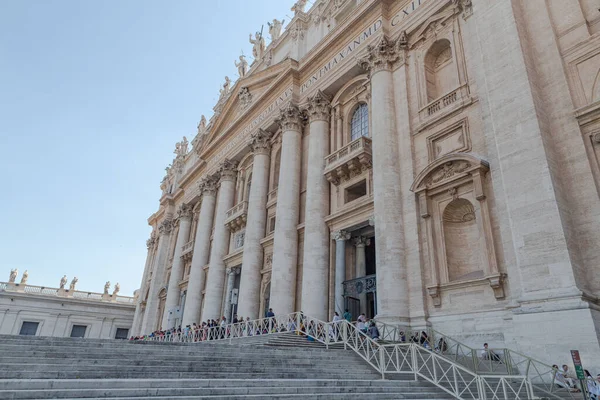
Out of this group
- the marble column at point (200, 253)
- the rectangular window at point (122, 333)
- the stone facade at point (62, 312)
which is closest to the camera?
the marble column at point (200, 253)

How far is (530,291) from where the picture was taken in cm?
977

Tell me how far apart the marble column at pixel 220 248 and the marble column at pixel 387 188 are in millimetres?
13052

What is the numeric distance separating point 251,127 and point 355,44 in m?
9.27

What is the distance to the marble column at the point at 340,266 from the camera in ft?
53.3

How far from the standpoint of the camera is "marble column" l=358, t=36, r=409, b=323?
13246 millimetres

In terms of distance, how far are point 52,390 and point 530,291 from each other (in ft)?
31.7

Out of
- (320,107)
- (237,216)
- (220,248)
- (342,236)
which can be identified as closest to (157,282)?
(220,248)

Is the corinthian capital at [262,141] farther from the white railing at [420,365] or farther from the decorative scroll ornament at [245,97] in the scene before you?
the white railing at [420,365]

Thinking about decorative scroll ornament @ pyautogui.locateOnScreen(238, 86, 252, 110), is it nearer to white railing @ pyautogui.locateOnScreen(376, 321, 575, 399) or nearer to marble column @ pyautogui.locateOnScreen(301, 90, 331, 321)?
marble column @ pyautogui.locateOnScreen(301, 90, 331, 321)

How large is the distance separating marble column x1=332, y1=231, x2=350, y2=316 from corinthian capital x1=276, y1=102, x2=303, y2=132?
264 inches

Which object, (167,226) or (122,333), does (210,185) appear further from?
(122,333)

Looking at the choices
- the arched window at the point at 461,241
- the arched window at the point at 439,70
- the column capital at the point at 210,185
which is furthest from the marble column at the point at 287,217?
the column capital at the point at 210,185

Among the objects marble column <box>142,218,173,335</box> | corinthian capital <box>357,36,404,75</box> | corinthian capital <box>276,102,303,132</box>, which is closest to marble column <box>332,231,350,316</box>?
corinthian capital <box>276,102,303,132</box>

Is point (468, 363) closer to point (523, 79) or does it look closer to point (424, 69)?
point (523, 79)
